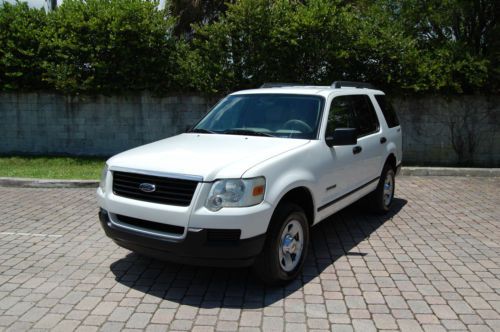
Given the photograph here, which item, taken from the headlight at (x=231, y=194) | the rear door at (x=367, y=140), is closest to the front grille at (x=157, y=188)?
the headlight at (x=231, y=194)

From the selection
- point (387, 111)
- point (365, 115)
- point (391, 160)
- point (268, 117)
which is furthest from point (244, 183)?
point (387, 111)

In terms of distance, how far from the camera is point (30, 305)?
3990 millimetres

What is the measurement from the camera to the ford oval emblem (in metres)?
4.07

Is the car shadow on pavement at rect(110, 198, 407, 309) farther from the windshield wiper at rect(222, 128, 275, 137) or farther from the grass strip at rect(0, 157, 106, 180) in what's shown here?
the grass strip at rect(0, 157, 106, 180)

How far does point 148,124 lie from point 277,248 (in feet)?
29.2

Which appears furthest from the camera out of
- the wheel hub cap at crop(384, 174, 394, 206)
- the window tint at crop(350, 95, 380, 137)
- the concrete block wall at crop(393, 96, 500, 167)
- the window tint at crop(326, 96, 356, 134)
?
the concrete block wall at crop(393, 96, 500, 167)

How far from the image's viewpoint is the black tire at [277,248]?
4094 millimetres

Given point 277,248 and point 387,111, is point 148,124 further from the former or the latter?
point 277,248

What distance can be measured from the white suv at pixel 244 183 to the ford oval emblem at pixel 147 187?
1cm

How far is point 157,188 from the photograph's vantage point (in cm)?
407

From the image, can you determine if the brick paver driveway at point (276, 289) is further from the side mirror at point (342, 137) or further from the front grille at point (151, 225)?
the side mirror at point (342, 137)

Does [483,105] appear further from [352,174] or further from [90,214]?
[90,214]

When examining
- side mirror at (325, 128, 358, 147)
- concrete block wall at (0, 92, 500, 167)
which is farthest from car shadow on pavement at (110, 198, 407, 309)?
concrete block wall at (0, 92, 500, 167)

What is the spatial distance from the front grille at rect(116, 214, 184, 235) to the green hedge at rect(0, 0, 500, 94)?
7717 millimetres
